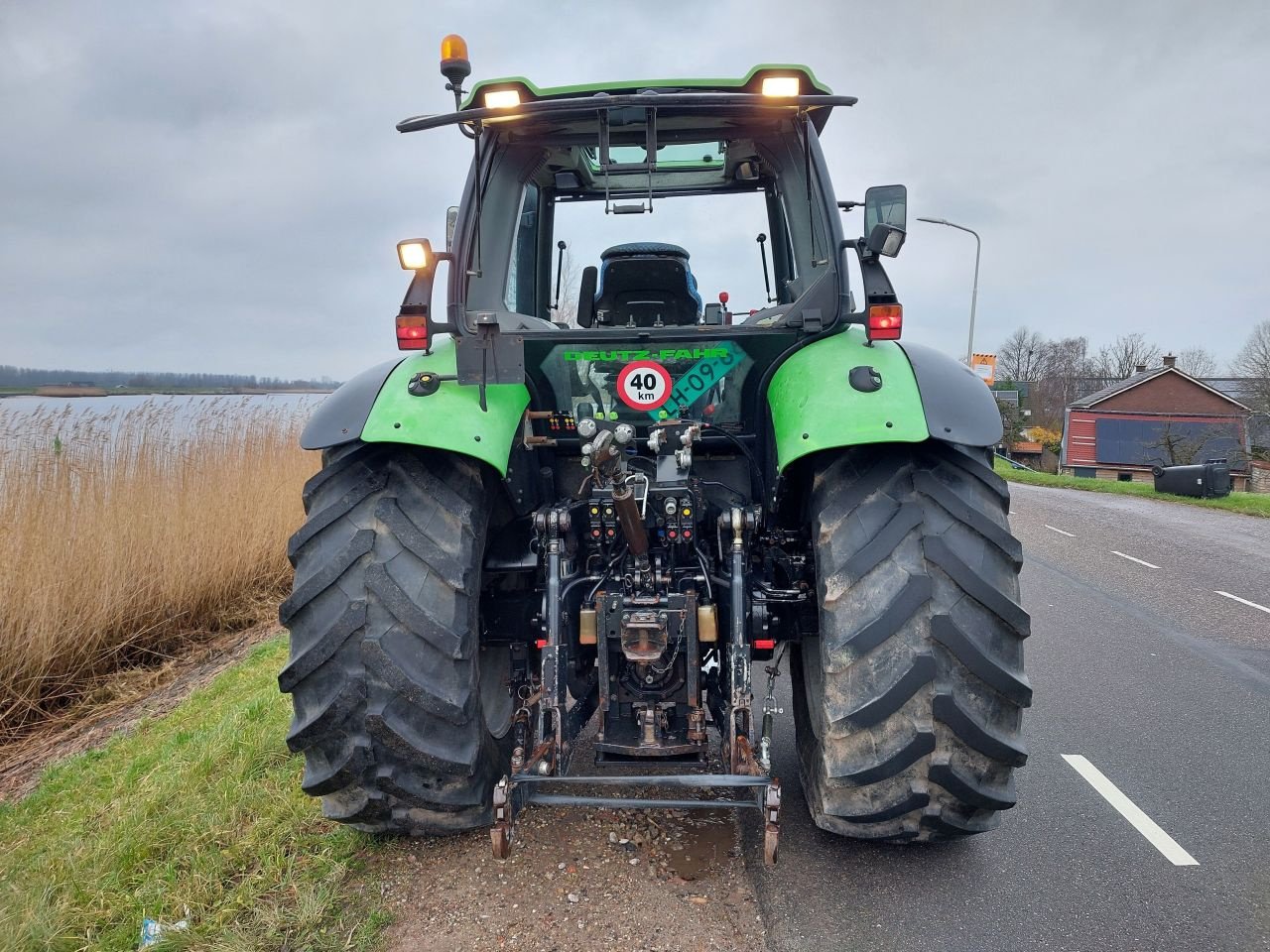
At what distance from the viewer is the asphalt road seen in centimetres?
241

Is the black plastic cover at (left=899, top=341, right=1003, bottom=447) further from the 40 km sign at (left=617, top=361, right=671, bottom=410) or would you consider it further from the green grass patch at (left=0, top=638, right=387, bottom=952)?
the green grass patch at (left=0, top=638, right=387, bottom=952)

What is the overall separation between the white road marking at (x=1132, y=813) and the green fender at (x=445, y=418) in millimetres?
2625

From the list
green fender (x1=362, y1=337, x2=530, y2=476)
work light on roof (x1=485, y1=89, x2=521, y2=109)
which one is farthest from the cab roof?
green fender (x1=362, y1=337, x2=530, y2=476)

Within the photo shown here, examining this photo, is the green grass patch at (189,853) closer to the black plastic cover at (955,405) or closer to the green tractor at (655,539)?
the green tractor at (655,539)

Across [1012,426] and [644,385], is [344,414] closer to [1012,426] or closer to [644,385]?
[644,385]

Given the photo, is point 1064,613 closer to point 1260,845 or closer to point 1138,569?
point 1138,569

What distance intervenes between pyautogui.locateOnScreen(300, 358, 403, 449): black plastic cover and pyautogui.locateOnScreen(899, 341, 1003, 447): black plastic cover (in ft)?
5.40

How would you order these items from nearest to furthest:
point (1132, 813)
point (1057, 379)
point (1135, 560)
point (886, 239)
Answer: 1. point (886, 239)
2. point (1132, 813)
3. point (1135, 560)
4. point (1057, 379)

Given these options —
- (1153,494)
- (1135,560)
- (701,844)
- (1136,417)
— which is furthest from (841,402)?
(1136,417)

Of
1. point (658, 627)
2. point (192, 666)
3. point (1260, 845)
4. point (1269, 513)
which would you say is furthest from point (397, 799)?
point (1269, 513)

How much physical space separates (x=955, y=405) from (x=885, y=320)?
0.38 m

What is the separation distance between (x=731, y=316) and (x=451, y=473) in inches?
62.5

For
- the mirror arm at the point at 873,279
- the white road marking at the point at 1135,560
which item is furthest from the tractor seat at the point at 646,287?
the white road marking at the point at 1135,560

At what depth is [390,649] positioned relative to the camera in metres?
2.30
